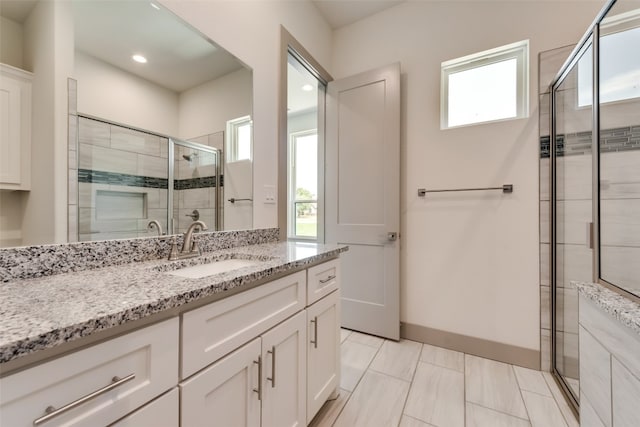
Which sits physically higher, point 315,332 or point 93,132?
point 93,132

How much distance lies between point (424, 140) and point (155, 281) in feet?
6.86

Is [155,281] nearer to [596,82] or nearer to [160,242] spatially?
[160,242]

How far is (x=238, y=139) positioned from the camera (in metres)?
1.57

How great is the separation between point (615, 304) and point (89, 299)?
5.18 ft

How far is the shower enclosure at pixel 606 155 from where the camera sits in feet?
3.84

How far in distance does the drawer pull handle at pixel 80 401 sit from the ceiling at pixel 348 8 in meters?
2.76

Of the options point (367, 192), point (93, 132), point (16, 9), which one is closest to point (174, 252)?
point (93, 132)

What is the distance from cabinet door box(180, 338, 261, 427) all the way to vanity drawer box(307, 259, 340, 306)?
0.38m

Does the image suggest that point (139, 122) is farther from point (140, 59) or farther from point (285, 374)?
point (285, 374)

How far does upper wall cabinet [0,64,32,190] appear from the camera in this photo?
31.2 inches

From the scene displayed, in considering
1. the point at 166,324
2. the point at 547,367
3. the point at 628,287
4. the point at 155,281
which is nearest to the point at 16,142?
the point at 155,281

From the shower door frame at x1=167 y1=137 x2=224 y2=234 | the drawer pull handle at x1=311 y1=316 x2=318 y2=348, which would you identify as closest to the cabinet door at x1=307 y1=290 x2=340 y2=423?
the drawer pull handle at x1=311 y1=316 x2=318 y2=348

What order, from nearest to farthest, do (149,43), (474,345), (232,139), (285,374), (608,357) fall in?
(608,357)
(285,374)
(149,43)
(232,139)
(474,345)

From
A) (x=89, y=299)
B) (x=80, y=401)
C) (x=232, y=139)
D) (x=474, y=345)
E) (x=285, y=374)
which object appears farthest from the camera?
(x=474, y=345)
